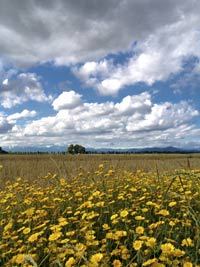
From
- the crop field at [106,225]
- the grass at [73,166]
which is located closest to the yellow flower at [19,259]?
the crop field at [106,225]

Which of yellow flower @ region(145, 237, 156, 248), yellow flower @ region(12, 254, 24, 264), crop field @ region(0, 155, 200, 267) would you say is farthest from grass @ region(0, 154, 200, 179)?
yellow flower @ region(12, 254, 24, 264)

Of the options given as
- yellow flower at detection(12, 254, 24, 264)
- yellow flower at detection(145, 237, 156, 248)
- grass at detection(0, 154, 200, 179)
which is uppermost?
grass at detection(0, 154, 200, 179)

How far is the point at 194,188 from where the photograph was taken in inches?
219

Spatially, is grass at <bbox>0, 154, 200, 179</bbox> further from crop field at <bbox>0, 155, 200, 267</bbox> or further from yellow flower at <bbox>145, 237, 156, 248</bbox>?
yellow flower at <bbox>145, 237, 156, 248</bbox>

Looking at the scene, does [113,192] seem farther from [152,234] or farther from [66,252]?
[66,252]

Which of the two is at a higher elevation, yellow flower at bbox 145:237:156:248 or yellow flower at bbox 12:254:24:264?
yellow flower at bbox 145:237:156:248

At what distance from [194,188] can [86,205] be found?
5.21 feet

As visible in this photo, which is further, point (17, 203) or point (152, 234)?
point (17, 203)

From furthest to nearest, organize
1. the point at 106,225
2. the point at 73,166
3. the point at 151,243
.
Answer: the point at 73,166 < the point at 106,225 < the point at 151,243

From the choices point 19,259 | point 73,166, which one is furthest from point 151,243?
point 73,166

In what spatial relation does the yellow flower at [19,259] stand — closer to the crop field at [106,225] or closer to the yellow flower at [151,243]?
the crop field at [106,225]

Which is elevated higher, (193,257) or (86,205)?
(86,205)

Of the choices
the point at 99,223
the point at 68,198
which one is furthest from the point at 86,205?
the point at 68,198

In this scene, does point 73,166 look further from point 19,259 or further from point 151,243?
point 151,243
